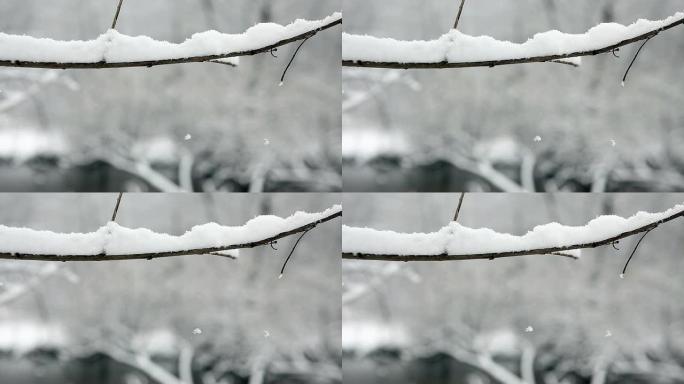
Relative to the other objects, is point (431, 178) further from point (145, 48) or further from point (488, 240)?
point (145, 48)

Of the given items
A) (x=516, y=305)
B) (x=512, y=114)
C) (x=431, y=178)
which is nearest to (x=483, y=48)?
(x=512, y=114)

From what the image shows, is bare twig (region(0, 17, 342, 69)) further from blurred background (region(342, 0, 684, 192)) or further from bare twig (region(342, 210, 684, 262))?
bare twig (region(342, 210, 684, 262))

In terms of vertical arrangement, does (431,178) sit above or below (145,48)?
below

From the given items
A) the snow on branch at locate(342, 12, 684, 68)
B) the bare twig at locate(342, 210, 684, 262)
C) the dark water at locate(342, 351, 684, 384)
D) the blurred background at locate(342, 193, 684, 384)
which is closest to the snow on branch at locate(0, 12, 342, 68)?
the snow on branch at locate(342, 12, 684, 68)

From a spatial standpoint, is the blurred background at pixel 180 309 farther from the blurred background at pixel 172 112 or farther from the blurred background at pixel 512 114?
the blurred background at pixel 512 114

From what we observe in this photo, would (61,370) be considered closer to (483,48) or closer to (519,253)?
(519,253)

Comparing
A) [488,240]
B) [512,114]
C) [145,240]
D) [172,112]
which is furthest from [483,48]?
[145,240]

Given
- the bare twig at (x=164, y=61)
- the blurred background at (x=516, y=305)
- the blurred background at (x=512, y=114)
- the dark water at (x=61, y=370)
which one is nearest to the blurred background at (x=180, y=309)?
the dark water at (x=61, y=370)

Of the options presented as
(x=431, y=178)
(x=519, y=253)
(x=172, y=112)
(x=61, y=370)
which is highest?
(x=172, y=112)
